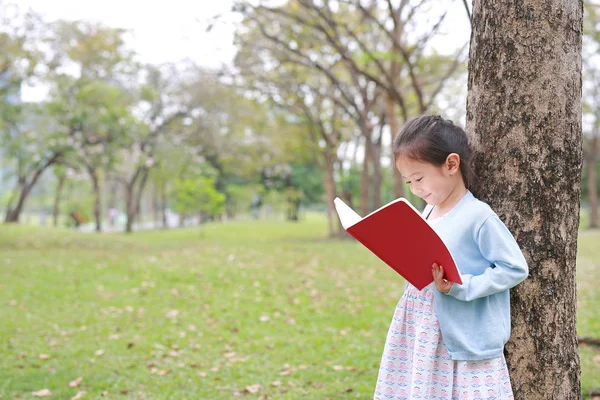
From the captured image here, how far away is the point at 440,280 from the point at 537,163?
65cm

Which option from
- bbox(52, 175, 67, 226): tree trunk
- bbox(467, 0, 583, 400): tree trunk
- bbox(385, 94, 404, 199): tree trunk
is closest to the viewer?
bbox(467, 0, 583, 400): tree trunk

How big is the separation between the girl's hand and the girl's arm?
1 centimetres

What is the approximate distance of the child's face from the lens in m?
2.03

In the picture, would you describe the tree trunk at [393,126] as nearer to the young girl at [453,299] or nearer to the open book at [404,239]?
the young girl at [453,299]

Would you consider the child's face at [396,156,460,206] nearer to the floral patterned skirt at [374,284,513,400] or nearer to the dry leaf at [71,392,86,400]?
the floral patterned skirt at [374,284,513,400]

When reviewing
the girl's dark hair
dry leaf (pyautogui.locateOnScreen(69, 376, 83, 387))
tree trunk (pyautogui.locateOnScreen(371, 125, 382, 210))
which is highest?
tree trunk (pyautogui.locateOnScreen(371, 125, 382, 210))

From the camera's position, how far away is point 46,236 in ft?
52.0

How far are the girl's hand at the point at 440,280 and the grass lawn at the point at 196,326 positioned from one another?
7.76 feet

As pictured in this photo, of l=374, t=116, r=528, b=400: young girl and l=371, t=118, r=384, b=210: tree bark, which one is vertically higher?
l=371, t=118, r=384, b=210: tree bark

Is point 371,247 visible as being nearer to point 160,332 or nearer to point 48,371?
point 48,371

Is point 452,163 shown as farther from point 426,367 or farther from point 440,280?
point 426,367

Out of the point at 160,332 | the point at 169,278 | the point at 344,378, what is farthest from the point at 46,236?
the point at 344,378

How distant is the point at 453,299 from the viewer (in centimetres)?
196

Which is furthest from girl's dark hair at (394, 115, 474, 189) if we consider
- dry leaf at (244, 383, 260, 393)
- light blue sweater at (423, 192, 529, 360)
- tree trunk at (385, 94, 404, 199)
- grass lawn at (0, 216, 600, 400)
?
tree trunk at (385, 94, 404, 199)
